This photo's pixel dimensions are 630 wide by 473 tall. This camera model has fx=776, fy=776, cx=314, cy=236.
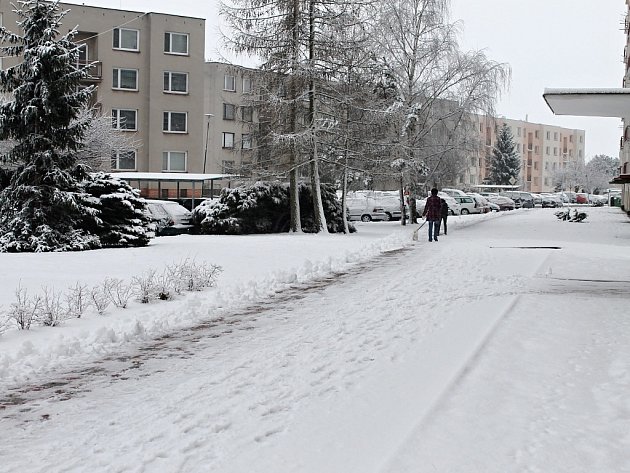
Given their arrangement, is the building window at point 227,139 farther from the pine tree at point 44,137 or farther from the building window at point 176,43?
the pine tree at point 44,137

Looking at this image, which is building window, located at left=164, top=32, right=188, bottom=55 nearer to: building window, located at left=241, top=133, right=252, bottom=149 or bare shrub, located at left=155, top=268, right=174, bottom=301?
building window, located at left=241, top=133, right=252, bottom=149

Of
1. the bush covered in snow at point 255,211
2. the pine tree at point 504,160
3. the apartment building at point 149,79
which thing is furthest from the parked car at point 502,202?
the bush covered in snow at point 255,211

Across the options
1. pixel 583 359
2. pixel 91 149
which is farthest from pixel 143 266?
pixel 91 149

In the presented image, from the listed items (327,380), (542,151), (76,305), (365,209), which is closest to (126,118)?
(365,209)

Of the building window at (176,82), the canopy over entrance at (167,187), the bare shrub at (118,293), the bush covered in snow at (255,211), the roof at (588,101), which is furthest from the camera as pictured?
the building window at (176,82)

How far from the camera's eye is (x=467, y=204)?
5216cm

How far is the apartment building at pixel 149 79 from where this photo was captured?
4597 centimetres

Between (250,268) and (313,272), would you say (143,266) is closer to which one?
(250,268)

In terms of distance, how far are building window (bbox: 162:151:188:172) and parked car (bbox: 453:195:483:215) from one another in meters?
18.1

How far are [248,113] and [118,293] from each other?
61.3 ft

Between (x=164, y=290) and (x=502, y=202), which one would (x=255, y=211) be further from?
(x=502, y=202)

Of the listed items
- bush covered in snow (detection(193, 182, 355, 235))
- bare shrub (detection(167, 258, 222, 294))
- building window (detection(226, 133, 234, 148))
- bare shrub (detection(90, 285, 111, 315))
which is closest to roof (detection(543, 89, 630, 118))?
bare shrub (detection(167, 258, 222, 294))

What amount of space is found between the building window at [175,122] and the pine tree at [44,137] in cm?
2887

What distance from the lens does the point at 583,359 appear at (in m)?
7.07
